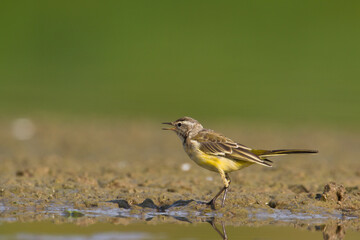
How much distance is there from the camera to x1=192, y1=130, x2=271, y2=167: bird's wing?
9711 millimetres

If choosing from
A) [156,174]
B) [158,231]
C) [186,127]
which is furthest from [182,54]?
[158,231]

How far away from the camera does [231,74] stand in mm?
27656

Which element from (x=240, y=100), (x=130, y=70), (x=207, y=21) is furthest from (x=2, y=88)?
(x=207, y=21)

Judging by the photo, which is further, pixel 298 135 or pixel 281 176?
pixel 298 135

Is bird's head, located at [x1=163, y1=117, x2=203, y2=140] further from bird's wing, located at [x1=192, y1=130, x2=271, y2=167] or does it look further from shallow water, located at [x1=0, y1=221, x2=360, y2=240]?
shallow water, located at [x1=0, y1=221, x2=360, y2=240]

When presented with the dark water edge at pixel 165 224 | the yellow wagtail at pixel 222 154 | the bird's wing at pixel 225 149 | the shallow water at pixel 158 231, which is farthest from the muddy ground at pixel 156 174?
the bird's wing at pixel 225 149

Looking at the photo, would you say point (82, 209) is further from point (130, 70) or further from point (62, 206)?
point (130, 70)

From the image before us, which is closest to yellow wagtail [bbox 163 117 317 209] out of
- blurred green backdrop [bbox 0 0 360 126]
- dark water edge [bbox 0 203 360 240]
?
dark water edge [bbox 0 203 360 240]

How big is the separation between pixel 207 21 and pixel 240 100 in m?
7.76

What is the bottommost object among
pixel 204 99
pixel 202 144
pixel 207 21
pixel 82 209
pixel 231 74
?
pixel 82 209

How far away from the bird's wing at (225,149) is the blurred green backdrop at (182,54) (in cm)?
1220

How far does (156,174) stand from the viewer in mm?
12758

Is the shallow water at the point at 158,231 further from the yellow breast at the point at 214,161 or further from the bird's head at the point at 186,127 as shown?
the bird's head at the point at 186,127

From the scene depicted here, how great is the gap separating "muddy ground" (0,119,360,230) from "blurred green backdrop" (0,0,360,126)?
4319mm
